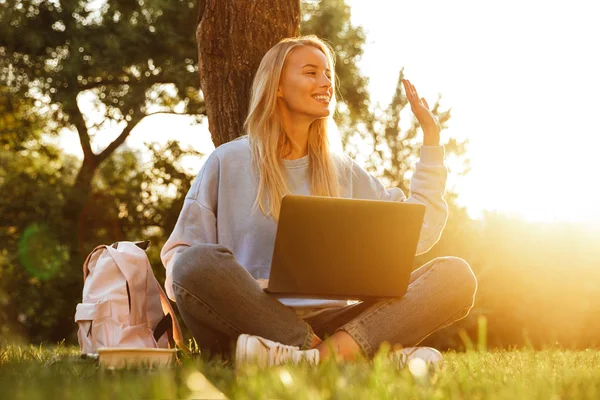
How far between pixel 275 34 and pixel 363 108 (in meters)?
9.93

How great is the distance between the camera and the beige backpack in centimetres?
352

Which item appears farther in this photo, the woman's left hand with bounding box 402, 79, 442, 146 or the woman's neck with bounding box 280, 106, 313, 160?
the woman's neck with bounding box 280, 106, 313, 160

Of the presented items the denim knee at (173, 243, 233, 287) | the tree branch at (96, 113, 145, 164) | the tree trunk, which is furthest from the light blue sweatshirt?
the tree branch at (96, 113, 145, 164)

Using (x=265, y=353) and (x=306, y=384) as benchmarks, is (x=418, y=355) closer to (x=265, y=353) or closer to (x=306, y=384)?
(x=265, y=353)

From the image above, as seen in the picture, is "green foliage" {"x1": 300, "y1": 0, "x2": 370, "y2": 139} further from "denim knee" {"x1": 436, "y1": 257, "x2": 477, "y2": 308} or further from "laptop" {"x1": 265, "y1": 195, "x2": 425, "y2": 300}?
"laptop" {"x1": 265, "y1": 195, "x2": 425, "y2": 300}

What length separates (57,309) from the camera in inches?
517

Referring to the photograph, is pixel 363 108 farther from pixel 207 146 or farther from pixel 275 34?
pixel 275 34

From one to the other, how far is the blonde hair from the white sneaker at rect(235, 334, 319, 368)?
1.02 meters

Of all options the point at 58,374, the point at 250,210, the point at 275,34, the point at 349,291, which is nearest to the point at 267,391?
the point at 58,374

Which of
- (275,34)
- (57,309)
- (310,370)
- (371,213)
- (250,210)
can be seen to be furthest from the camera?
(57,309)

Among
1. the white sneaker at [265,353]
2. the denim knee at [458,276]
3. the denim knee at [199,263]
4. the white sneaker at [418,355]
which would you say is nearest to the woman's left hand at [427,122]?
the denim knee at [458,276]

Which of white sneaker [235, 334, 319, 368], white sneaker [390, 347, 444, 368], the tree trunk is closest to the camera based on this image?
white sneaker [235, 334, 319, 368]

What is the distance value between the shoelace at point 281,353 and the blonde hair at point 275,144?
3.32 ft

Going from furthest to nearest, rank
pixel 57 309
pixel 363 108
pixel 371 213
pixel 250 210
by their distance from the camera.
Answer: pixel 363 108, pixel 57 309, pixel 250 210, pixel 371 213
